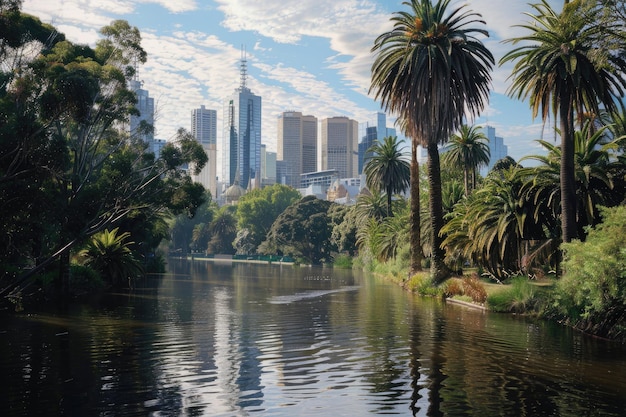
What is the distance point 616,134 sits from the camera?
36.8 metres

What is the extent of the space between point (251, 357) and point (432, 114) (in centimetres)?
2414

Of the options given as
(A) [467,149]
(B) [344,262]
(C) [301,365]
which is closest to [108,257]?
(C) [301,365]

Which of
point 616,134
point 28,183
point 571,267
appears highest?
point 616,134

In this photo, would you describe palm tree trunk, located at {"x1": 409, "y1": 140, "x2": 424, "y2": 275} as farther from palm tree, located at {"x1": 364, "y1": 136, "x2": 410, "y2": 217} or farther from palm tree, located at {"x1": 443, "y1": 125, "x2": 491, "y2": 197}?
palm tree, located at {"x1": 364, "y1": 136, "x2": 410, "y2": 217}

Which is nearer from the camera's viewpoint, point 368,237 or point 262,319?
point 262,319

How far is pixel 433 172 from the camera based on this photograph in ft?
126

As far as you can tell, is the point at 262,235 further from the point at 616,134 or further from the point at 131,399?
the point at 131,399

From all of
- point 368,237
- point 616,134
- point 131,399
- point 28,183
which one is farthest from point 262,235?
point 131,399

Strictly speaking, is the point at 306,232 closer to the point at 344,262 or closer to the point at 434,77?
the point at 344,262

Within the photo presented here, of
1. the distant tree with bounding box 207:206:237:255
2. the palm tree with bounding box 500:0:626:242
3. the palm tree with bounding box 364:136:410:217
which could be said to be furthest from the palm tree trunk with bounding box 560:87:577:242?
the distant tree with bounding box 207:206:237:255

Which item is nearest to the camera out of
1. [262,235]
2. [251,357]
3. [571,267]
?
[251,357]

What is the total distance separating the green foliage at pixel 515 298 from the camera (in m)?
26.9

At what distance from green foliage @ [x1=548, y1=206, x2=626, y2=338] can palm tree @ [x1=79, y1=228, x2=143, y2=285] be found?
29.0 metres

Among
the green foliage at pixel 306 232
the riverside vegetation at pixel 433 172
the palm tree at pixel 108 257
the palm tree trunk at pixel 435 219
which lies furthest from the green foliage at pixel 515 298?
the green foliage at pixel 306 232
